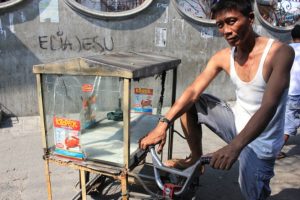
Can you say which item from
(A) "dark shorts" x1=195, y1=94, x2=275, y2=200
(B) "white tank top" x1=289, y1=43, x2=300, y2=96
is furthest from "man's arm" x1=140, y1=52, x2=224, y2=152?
(B) "white tank top" x1=289, y1=43, x2=300, y2=96

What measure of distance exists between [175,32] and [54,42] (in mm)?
2045

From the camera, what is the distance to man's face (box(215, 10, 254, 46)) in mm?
1709

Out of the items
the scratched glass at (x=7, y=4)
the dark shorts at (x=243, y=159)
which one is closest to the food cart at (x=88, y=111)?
the dark shorts at (x=243, y=159)

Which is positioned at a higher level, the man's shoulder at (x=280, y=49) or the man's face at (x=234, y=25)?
the man's face at (x=234, y=25)

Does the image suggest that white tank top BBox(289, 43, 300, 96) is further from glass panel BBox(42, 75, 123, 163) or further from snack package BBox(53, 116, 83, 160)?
snack package BBox(53, 116, 83, 160)

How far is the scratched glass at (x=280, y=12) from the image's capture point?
22.0 ft

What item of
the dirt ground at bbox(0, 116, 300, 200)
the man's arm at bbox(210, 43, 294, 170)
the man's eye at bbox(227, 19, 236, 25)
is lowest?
the dirt ground at bbox(0, 116, 300, 200)

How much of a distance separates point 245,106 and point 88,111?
3.63 ft

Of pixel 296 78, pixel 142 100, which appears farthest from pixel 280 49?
pixel 296 78

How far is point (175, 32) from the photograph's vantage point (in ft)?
17.8

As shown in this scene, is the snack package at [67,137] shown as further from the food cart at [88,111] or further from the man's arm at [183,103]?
the man's arm at [183,103]

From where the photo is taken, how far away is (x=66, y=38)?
15.9ft

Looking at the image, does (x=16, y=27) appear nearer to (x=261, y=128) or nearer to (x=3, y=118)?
(x=3, y=118)

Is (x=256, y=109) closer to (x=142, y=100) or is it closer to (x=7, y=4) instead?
(x=142, y=100)
